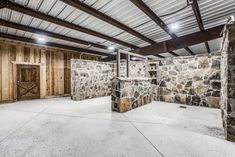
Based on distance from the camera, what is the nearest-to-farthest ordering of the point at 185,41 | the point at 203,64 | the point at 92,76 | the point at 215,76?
the point at 215,76, the point at 203,64, the point at 185,41, the point at 92,76

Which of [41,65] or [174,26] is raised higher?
[174,26]

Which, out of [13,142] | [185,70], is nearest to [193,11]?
[185,70]

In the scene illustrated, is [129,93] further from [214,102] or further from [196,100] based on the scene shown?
[214,102]

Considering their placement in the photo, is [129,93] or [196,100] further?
[196,100]

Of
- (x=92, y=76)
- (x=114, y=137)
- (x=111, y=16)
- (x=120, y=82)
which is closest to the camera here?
(x=114, y=137)

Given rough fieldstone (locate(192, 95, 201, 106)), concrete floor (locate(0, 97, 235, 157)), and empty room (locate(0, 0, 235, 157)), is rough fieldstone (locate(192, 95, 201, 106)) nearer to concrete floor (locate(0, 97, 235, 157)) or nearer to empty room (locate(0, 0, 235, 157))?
empty room (locate(0, 0, 235, 157))

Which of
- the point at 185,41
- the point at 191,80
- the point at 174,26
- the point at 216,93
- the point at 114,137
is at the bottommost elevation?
the point at 114,137

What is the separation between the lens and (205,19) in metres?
3.77

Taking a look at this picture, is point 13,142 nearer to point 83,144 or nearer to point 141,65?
point 83,144

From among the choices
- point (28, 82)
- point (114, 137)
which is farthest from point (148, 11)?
point (28, 82)

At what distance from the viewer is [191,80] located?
4949 millimetres

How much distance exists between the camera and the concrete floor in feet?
6.18

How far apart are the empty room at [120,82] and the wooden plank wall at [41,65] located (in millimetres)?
42

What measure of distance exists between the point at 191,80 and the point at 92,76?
472 cm
